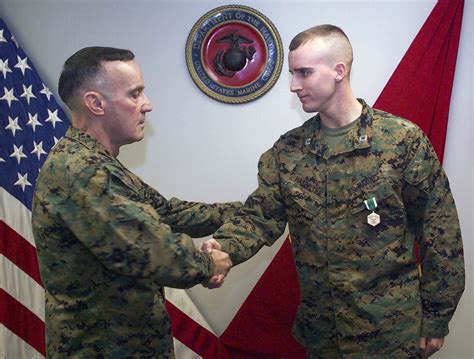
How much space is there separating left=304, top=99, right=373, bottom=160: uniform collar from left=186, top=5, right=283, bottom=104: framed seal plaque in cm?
98

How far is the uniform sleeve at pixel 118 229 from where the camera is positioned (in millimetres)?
1407

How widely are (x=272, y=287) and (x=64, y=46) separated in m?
1.86

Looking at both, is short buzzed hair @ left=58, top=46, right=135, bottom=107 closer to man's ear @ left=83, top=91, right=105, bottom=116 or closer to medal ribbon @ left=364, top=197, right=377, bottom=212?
man's ear @ left=83, top=91, right=105, bottom=116

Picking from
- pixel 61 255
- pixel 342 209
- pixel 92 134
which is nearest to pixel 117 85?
pixel 92 134

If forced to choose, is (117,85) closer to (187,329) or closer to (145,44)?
(145,44)

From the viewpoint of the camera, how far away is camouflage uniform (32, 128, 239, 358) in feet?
4.65

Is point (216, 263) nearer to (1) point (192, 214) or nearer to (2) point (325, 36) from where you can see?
(1) point (192, 214)

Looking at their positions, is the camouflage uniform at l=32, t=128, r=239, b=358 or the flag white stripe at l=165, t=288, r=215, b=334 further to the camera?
the flag white stripe at l=165, t=288, r=215, b=334

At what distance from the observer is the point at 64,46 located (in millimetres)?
2836

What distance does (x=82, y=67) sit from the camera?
1.63m

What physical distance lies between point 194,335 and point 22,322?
93cm

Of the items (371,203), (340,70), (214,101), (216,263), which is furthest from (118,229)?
(214,101)

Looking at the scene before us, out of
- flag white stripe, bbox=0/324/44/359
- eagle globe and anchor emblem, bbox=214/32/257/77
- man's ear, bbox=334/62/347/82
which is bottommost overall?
flag white stripe, bbox=0/324/44/359

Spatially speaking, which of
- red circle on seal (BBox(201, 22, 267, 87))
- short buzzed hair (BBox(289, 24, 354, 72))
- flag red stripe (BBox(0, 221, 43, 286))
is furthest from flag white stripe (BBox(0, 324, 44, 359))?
short buzzed hair (BBox(289, 24, 354, 72))
